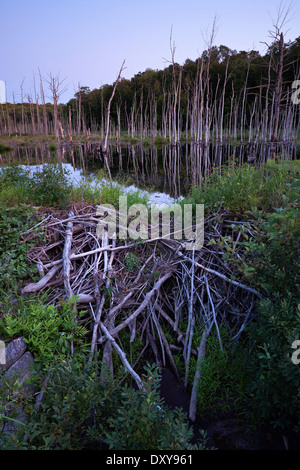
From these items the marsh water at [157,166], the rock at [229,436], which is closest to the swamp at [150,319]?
the rock at [229,436]

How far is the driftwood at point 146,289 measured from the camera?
2.79m

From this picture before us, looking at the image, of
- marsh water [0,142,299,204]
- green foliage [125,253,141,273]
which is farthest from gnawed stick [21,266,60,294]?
marsh water [0,142,299,204]

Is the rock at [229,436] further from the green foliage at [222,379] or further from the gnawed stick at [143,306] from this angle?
the gnawed stick at [143,306]

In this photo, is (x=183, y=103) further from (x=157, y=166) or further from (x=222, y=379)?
(x=222, y=379)

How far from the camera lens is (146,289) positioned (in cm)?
320

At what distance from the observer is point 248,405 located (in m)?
2.23

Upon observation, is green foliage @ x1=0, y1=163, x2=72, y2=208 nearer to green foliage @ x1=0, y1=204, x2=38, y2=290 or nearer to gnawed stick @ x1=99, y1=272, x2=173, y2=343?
green foliage @ x1=0, y1=204, x2=38, y2=290

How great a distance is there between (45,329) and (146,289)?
3.62ft

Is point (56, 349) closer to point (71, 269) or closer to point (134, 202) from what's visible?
point (71, 269)

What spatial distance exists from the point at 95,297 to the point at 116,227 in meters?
1.22

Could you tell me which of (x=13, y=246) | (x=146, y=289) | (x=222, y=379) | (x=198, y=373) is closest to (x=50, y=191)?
(x=13, y=246)
